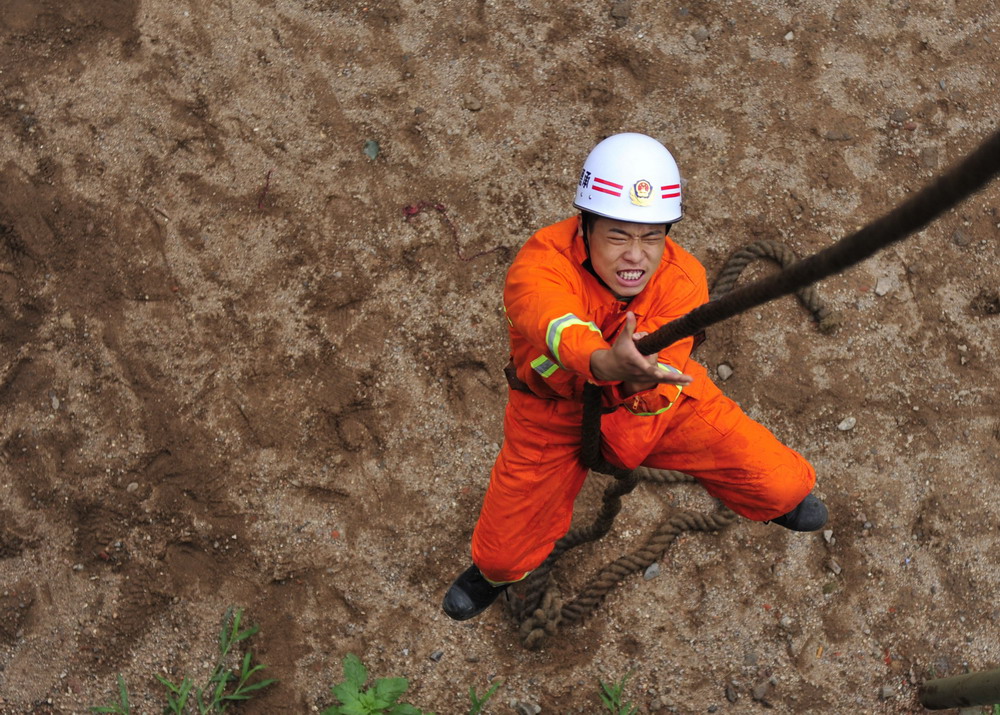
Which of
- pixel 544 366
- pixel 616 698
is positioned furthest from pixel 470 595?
pixel 544 366

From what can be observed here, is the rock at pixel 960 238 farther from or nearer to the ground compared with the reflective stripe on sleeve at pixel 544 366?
nearer to the ground

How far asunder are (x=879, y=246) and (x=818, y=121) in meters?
3.08

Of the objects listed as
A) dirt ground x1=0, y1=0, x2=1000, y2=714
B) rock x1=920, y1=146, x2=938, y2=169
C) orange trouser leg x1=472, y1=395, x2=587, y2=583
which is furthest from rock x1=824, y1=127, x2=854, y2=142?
orange trouser leg x1=472, y1=395, x2=587, y2=583

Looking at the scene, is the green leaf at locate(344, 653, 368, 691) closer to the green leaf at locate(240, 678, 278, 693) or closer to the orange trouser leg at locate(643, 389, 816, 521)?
the green leaf at locate(240, 678, 278, 693)

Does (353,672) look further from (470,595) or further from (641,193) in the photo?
(641,193)

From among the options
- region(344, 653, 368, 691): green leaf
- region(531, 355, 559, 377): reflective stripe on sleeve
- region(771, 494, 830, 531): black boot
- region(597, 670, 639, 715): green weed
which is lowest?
region(597, 670, 639, 715): green weed

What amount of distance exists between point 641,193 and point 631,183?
48mm

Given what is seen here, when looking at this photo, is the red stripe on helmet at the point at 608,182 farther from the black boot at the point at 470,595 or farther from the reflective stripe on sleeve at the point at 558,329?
the black boot at the point at 470,595

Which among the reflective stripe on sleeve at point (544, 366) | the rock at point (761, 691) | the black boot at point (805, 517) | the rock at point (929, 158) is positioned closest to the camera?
the reflective stripe on sleeve at point (544, 366)

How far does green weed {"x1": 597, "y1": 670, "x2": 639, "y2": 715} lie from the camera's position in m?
3.46

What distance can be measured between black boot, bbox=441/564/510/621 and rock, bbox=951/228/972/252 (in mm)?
2592

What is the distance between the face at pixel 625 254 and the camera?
2.66 meters

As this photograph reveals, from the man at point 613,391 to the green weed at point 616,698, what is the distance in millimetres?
801

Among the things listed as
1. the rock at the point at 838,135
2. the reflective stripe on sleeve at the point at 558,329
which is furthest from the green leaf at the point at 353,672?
the rock at the point at 838,135
